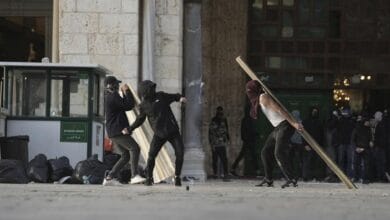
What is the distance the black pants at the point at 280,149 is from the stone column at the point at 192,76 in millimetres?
5318

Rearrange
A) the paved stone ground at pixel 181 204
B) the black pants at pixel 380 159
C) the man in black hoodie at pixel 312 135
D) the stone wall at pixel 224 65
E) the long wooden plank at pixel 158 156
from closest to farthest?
the paved stone ground at pixel 181 204, the long wooden plank at pixel 158 156, the black pants at pixel 380 159, the man in black hoodie at pixel 312 135, the stone wall at pixel 224 65

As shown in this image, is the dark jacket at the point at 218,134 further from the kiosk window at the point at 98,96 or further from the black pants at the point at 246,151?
the kiosk window at the point at 98,96

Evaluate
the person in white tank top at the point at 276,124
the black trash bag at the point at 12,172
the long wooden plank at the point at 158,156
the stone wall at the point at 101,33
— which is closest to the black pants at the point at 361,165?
the long wooden plank at the point at 158,156

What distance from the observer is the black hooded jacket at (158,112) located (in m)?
13.0

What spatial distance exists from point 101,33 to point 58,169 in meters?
4.56

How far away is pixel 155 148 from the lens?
43.0 feet

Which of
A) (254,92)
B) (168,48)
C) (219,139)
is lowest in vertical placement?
(219,139)

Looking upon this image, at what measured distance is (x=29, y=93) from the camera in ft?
48.8

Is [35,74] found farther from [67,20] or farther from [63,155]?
[67,20]

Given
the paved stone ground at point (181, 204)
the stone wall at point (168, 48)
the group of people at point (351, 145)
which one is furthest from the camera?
the group of people at point (351, 145)

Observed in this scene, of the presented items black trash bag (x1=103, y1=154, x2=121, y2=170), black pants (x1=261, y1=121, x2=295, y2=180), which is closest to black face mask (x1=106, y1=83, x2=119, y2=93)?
black trash bag (x1=103, y1=154, x2=121, y2=170)

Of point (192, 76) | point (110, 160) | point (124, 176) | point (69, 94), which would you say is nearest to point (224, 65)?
point (192, 76)

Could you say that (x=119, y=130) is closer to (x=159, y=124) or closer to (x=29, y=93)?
(x=159, y=124)

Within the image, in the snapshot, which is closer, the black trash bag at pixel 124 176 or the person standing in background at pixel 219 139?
the black trash bag at pixel 124 176
